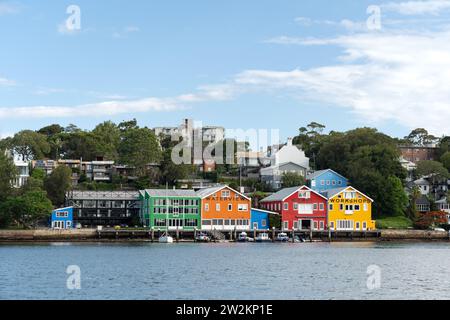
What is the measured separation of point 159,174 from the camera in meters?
106

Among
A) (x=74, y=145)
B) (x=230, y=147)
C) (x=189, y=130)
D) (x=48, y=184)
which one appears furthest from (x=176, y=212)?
(x=189, y=130)

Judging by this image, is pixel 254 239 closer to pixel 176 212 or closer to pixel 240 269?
pixel 176 212

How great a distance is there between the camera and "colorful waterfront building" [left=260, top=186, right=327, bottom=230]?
90562 millimetres

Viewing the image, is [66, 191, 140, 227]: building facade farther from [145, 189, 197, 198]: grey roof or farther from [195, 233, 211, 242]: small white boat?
[195, 233, 211, 242]: small white boat

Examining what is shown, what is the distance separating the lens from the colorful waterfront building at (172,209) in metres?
87.1

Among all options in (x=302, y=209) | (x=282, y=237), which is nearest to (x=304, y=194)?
(x=302, y=209)

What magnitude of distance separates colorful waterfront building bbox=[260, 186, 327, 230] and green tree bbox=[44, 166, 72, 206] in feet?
82.3

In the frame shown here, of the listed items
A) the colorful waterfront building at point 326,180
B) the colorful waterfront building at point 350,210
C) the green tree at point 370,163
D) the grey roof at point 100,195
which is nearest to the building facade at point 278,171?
the green tree at point 370,163

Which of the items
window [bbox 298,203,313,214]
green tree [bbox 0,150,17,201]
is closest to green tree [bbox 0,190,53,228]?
green tree [bbox 0,150,17,201]

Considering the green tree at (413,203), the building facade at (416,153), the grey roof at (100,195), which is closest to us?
the grey roof at (100,195)

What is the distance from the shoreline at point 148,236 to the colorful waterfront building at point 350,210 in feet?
8.55

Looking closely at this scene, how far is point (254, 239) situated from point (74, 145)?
50.2 m

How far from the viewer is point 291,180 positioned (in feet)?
346

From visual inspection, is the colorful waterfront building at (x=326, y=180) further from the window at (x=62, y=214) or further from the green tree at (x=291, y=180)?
the window at (x=62, y=214)
